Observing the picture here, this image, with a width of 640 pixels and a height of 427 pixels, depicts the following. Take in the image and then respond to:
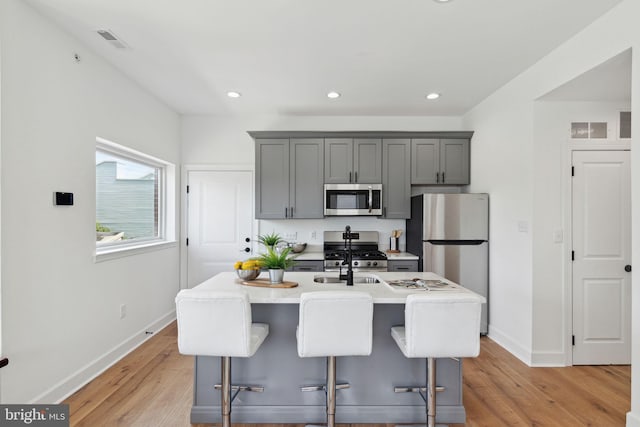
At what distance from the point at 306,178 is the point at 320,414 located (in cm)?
282

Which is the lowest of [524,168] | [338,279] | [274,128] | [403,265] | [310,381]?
[310,381]

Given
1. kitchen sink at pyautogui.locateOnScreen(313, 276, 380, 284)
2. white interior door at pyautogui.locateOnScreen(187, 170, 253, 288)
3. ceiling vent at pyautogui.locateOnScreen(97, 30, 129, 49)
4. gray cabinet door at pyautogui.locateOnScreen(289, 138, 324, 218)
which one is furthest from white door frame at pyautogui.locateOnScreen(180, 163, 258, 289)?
kitchen sink at pyautogui.locateOnScreen(313, 276, 380, 284)

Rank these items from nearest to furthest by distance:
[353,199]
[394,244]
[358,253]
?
[358,253] < [353,199] < [394,244]

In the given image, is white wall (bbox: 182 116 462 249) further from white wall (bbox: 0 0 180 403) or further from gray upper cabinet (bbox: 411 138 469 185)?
white wall (bbox: 0 0 180 403)

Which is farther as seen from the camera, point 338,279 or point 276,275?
point 338,279

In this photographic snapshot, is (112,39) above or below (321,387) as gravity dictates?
above

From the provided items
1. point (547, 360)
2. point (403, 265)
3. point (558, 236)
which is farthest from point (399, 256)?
point (547, 360)

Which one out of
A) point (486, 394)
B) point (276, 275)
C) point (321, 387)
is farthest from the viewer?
point (486, 394)

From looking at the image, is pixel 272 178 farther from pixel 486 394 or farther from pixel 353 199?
pixel 486 394

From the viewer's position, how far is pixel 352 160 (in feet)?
14.9

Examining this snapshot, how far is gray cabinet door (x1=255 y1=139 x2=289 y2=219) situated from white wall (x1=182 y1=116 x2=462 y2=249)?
395mm

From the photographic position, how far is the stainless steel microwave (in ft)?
14.7

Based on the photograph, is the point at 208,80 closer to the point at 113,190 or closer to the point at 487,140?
the point at 113,190

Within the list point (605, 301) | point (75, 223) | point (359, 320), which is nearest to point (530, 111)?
point (605, 301)
